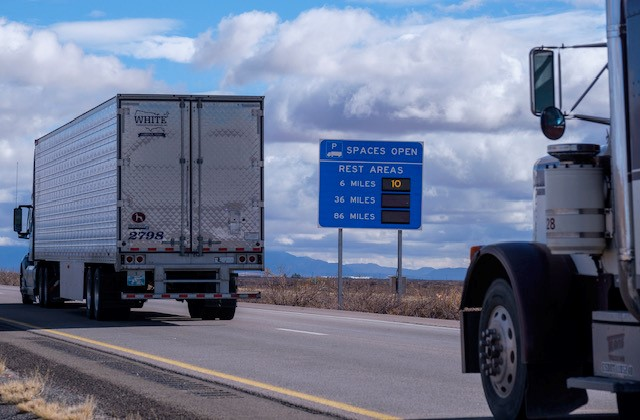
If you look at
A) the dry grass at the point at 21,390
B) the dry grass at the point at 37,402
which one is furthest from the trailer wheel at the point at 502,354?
the dry grass at the point at 21,390

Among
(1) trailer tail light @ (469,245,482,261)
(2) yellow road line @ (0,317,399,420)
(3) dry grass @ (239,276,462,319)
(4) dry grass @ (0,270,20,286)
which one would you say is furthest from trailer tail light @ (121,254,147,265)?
(4) dry grass @ (0,270,20,286)

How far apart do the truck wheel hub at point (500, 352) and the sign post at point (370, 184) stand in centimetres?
2190

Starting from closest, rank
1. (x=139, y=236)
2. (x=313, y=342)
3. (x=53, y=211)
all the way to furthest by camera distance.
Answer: (x=313, y=342)
(x=139, y=236)
(x=53, y=211)

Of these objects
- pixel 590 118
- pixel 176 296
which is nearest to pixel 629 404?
pixel 590 118

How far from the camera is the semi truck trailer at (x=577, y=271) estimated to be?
714 cm

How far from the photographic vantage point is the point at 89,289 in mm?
23922

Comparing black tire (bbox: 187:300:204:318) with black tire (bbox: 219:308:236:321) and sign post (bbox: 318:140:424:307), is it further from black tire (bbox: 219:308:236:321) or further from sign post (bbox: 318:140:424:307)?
sign post (bbox: 318:140:424:307)

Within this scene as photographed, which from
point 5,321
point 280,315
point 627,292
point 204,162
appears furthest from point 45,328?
point 627,292

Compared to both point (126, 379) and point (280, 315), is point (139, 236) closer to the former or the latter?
point (280, 315)

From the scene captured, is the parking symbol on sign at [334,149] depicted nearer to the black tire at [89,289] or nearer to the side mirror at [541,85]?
the black tire at [89,289]

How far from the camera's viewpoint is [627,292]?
7117 millimetres

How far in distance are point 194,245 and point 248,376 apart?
32.5 feet

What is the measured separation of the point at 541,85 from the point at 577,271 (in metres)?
1.26

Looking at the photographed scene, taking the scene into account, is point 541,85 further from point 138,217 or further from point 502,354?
point 138,217
